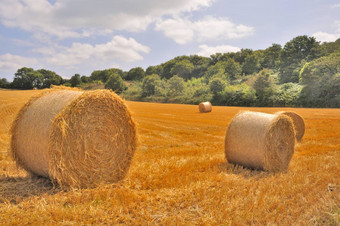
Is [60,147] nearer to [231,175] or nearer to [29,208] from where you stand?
[29,208]

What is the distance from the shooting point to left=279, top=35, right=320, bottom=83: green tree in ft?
167

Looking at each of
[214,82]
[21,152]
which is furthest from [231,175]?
[214,82]

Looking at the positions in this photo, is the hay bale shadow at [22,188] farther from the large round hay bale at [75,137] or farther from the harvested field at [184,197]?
the large round hay bale at [75,137]

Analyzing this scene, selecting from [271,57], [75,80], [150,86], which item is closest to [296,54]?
[271,57]

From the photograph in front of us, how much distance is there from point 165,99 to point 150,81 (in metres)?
8.67

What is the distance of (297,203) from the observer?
175 inches

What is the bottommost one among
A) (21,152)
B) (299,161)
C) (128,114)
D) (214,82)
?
(299,161)

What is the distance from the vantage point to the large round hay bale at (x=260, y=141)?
22.2 ft

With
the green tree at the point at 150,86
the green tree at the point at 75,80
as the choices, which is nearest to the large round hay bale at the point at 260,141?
the green tree at the point at 75,80

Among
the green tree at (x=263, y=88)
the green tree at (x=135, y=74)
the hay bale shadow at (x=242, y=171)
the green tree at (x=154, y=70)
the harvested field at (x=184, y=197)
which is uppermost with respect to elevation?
the green tree at (x=154, y=70)

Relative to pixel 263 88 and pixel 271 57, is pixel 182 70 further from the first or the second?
pixel 263 88

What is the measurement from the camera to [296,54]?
52.8 m

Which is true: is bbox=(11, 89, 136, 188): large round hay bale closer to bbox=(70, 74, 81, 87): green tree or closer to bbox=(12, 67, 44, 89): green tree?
bbox=(12, 67, 44, 89): green tree

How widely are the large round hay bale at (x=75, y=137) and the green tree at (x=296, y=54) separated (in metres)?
50.3
